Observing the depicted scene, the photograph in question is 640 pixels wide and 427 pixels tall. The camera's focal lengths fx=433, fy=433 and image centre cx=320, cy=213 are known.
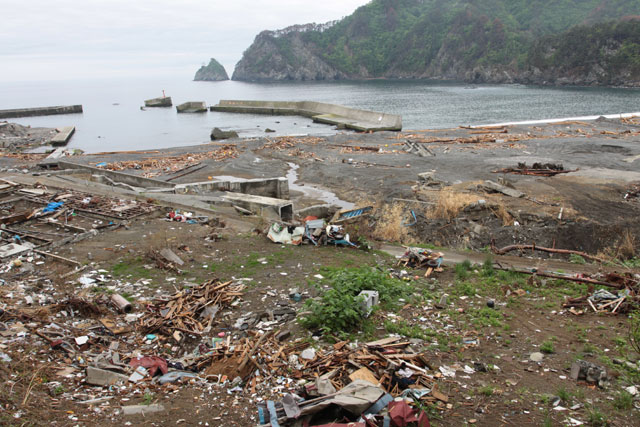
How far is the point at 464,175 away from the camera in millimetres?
22531

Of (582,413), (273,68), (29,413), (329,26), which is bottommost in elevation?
(582,413)

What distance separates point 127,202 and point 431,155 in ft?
62.5

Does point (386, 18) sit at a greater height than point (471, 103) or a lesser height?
greater

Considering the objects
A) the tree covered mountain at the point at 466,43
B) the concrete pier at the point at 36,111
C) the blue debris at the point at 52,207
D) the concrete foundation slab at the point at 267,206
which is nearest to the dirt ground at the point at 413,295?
the concrete foundation slab at the point at 267,206

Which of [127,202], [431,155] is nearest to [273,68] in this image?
[431,155]

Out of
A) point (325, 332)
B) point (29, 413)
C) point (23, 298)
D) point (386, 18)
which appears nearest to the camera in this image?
point (29, 413)

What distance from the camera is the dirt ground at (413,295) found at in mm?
5266

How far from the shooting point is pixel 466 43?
447 feet

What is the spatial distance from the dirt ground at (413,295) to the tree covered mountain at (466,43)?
305 feet

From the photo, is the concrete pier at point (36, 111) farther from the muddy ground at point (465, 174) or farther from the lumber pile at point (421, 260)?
the lumber pile at point (421, 260)

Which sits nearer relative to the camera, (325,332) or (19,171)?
(325,332)

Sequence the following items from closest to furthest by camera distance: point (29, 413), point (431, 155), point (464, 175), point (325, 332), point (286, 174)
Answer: point (29, 413)
point (325, 332)
point (464, 175)
point (286, 174)
point (431, 155)

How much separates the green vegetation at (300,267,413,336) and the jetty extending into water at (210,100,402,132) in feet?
119

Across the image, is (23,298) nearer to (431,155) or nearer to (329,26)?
(431,155)
